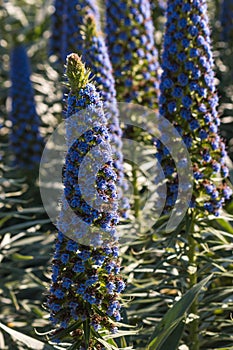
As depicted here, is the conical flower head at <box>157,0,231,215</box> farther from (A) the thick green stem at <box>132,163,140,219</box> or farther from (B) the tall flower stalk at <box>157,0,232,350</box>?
(A) the thick green stem at <box>132,163,140,219</box>

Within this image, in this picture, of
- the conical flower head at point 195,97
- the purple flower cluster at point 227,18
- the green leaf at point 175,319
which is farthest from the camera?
the purple flower cluster at point 227,18

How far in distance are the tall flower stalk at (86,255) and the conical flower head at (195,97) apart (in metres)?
0.97

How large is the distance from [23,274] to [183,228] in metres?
1.44

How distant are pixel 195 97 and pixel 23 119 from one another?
2.28 meters

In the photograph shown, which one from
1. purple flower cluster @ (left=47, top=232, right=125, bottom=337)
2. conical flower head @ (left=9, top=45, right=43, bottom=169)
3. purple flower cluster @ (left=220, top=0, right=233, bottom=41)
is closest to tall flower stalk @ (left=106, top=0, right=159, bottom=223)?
conical flower head @ (left=9, top=45, right=43, bottom=169)

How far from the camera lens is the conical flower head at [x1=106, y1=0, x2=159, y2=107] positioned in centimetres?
→ 493

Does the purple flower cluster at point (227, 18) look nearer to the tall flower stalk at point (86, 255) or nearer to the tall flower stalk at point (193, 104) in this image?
the tall flower stalk at point (193, 104)

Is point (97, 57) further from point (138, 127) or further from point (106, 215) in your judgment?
point (106, 215)

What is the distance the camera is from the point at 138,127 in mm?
4980

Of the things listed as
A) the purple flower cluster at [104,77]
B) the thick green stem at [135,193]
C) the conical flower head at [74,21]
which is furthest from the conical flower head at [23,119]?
the purple flower cluster at [104,77]

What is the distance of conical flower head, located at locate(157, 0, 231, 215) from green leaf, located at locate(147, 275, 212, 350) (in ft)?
2.63

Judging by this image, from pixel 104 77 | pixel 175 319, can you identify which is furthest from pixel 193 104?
pixel 175 319

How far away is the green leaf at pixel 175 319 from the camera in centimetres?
320

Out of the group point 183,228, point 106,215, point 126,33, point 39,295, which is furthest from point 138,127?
point 106,215
